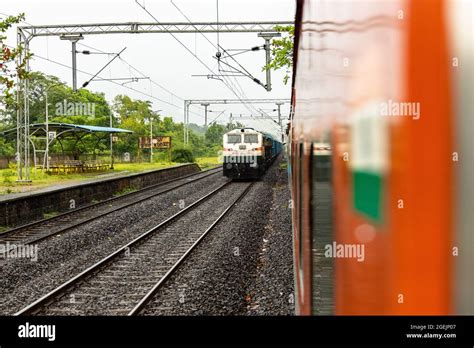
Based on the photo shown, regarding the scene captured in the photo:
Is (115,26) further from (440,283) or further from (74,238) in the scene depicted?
(440,283)

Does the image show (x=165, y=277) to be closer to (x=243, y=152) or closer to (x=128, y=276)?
(x=128, y=276)

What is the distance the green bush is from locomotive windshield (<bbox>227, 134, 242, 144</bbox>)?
17.2 m

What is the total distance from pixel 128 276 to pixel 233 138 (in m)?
18.2

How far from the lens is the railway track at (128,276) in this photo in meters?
6.41

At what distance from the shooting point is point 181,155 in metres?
43.0

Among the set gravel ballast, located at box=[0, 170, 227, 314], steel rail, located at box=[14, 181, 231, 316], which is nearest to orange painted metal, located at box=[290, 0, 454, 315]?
steel rail, located at box=[14, 181, 231, 316]

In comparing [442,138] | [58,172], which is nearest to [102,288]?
[442,138]

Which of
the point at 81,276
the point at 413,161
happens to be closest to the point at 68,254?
the point at 81,276

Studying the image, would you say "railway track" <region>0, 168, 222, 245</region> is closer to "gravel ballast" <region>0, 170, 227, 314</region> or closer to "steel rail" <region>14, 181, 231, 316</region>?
"gravel ballast" <region>0, 170, 227, 314</region>

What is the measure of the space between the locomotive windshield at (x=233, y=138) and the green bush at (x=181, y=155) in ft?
56.5

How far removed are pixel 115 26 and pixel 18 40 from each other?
339 centimetres

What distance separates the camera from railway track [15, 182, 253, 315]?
641 cm

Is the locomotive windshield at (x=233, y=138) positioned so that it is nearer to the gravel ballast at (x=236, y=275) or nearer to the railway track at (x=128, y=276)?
the gravel ballast at (x=236, y=275)
